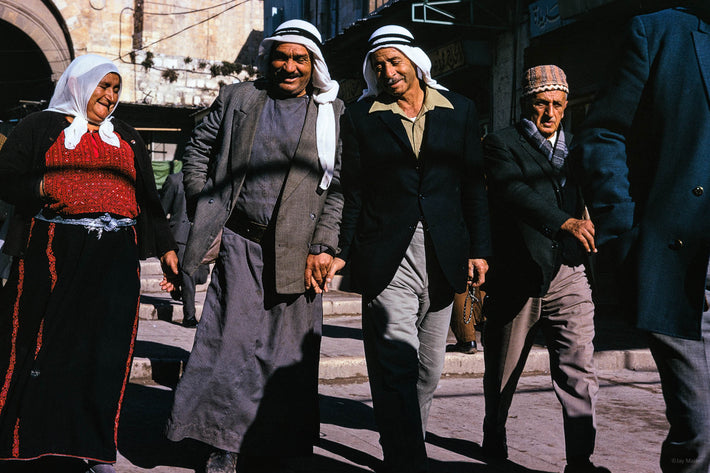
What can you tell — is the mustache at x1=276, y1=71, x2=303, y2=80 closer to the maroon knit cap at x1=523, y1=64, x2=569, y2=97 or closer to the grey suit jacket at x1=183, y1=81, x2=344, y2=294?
the grey suit jacket at x1=183, y1=81, x2=344, y2=294

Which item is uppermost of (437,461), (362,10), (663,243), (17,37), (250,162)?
(17,37)

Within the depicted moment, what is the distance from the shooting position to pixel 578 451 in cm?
366

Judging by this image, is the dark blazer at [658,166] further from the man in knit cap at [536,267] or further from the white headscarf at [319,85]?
the white headscarf at [319,85]

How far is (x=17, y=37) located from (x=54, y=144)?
32679 mm

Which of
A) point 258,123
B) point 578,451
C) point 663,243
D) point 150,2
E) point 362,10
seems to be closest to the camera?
point 663,243

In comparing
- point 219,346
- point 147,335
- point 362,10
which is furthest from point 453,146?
point 362,10

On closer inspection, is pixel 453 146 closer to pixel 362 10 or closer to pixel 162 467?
pixel 162 467

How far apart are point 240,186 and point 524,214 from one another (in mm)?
1385

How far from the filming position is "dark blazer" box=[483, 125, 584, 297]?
3891mm

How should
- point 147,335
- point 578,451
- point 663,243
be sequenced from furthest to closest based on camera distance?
point 147,335 → point 578,451 → point 663,243

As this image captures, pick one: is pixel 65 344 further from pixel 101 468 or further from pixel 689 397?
pixel 689 397

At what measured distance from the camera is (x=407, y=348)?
11.7 ft

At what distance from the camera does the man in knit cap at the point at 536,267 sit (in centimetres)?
383

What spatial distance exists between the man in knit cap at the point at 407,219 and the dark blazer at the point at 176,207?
547cm
